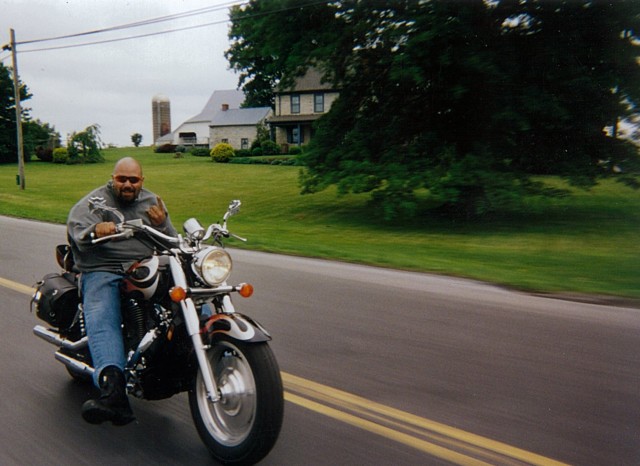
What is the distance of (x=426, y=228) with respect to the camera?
18.8 metres

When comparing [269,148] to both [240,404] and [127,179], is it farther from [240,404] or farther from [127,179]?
[240,404]

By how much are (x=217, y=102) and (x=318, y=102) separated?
3388 cm

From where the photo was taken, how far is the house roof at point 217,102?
88625 millimetres

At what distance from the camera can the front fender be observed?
3484mm

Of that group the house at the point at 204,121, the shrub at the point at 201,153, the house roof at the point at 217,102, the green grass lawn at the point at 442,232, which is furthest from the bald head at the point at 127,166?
the house roof at the point at 217,102

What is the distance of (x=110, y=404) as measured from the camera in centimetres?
379

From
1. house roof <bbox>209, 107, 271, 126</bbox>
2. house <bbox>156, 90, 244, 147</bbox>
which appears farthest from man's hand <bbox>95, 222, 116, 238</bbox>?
house <bbox>156, 90, 244, 147</bbox>

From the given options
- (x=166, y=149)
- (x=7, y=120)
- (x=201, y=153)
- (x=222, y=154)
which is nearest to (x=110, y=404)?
(x=222, y=154)

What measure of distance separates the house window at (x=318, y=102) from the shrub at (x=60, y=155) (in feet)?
74.6

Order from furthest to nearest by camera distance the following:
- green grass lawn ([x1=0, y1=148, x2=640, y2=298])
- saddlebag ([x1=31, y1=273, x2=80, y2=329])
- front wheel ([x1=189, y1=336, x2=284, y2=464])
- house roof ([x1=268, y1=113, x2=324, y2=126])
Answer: house roof ([x1=268, y1=113, x2=324, y2=126]) → green grass lawn ([x1=0, y1=148, x2=640, y2=298]) → saddlebag ([x1=31, y1=273, x2=80, y2=329]) → front wheel ([x1=189, y1=336, x2=284, y2=464])

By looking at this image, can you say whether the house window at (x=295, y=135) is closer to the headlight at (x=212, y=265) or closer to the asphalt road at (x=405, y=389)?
the asphalt road at (x=405, y=389)

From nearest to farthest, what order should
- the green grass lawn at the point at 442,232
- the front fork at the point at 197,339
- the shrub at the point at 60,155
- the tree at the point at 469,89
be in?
the front fork at the point at 197,339, the green grass lawn at the point at 442,232, the tree at the point at 469,89, the shrub at the point at 60,155

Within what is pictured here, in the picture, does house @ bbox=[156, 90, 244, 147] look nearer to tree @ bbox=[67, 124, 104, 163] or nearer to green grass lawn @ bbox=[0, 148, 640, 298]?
tree @ bbox=[67, 124, 104, 163]

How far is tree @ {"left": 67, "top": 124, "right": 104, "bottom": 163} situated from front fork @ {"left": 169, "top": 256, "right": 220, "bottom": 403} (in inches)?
2335
